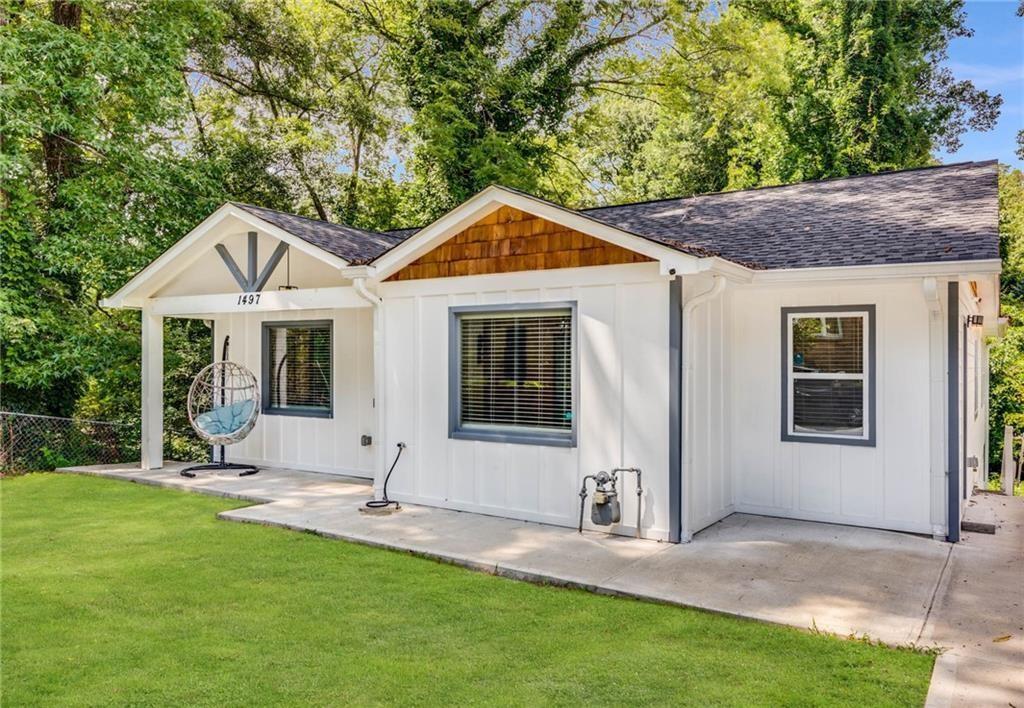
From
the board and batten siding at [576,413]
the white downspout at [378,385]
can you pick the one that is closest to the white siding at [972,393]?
the board and batten siding at [576,413]

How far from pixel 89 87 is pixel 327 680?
10536mm

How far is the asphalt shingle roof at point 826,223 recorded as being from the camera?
5.66 metres

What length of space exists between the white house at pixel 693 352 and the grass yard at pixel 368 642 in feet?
5.31

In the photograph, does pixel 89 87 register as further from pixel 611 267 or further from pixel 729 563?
pixel 729 563

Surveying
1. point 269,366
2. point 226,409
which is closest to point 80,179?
point 269,366

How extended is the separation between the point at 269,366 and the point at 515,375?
15.5 feet

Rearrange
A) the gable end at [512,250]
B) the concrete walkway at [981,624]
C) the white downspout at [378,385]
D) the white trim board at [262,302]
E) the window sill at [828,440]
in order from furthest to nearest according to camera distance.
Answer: the white trim board at [262,302], the white downspout at [378,385], the window sill at [828,440], the gable end at [512,250], the concrete walkway at [981,624]

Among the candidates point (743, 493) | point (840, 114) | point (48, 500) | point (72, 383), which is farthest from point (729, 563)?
point (840, 114)

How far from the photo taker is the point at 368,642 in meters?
3.74

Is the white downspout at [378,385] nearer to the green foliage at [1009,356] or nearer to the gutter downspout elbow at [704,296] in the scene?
the gutter downspout elbow at [704,296]

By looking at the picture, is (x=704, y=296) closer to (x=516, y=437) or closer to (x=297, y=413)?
(x=516, y=437)

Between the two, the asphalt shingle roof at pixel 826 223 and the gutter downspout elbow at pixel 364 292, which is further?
the gutter downspout elbow at pixel 364 292

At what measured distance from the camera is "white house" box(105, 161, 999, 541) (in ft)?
18.6

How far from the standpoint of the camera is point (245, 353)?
9.89 m
